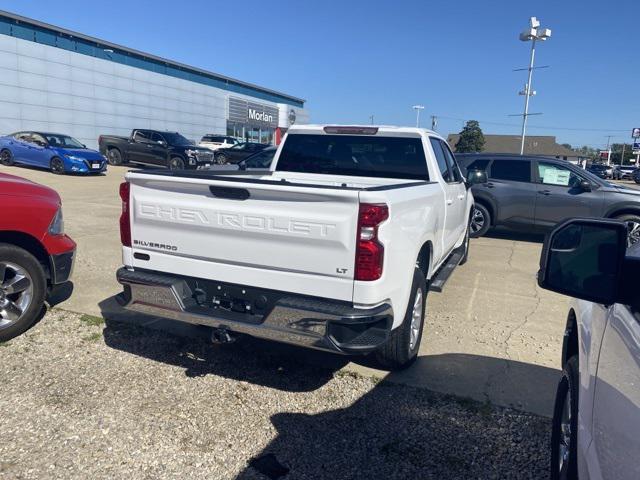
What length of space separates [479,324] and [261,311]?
2.81 metres

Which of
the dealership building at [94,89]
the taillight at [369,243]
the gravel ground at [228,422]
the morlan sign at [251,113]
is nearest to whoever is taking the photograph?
the gravel ground at [228,422]

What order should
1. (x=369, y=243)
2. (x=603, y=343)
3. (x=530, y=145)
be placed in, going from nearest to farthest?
(x=603, y=343) < (x=369, y=243) < (x=530, y=145)

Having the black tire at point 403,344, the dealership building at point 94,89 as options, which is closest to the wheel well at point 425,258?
the black tire at point 403,344

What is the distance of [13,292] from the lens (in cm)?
434

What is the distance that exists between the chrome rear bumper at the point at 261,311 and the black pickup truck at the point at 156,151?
19.6 meters

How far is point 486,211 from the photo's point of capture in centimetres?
1022

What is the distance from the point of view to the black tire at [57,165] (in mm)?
19281

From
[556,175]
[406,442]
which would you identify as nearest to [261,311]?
[406,442]

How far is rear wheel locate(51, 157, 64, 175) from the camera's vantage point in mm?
19281

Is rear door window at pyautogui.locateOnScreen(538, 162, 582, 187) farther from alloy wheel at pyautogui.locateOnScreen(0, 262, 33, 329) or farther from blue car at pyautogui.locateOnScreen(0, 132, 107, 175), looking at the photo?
blue car at pyautogui.locateOnScreen(0, 132, 107, 175)

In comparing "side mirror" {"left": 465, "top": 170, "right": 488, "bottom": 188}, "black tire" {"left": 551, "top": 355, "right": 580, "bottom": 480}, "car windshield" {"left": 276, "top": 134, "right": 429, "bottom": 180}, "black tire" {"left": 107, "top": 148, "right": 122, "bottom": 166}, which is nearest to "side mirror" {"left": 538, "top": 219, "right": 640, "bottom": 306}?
"black tire" {"left": 551, "top": 355, "right": 580, "bottom": 480}

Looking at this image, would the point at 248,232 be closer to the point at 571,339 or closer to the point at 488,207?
the point at 571,339

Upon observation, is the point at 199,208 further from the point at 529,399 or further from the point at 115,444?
the point at 529,399

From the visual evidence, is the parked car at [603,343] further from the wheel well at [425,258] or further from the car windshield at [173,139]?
the car windshield at [173,139]
